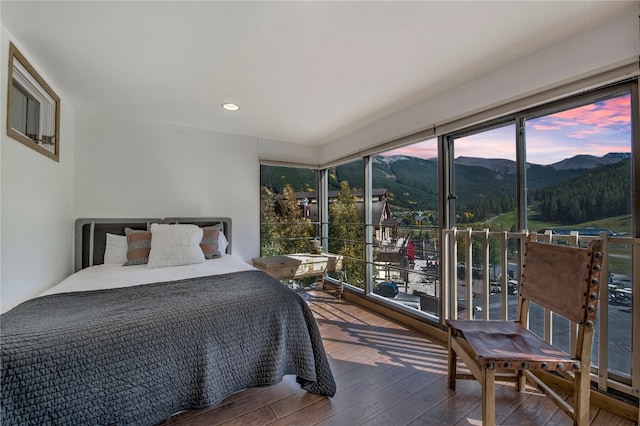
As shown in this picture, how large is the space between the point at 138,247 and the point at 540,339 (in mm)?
3142

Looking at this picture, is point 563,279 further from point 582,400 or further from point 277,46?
point 277,46

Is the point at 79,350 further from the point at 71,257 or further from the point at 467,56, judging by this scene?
the point at 467,56

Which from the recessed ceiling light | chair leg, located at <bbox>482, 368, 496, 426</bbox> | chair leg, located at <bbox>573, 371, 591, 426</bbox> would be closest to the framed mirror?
the recessed ceiling light

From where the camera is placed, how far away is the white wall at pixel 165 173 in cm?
269

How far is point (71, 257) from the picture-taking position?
2.47 m

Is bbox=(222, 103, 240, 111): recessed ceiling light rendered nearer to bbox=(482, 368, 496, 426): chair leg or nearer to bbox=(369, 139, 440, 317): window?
bbox=(369, 139, 440, 317): window

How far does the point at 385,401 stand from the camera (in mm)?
1571

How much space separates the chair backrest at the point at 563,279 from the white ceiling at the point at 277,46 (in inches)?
50.0

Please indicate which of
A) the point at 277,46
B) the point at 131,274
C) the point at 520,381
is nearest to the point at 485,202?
the point at 520,381

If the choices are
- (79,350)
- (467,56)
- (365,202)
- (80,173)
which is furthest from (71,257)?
(467,56)

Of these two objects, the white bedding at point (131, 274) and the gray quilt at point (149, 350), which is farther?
the white bedding at point (131, 274)

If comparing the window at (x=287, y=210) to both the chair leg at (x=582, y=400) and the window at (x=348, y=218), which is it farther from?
the chair leg at (x=582, y=400)

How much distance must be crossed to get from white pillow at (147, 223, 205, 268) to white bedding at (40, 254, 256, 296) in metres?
0.07

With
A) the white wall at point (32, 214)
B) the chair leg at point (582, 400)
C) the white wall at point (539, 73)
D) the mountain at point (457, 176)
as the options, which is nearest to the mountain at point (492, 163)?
the mountain at point (457, 176)
